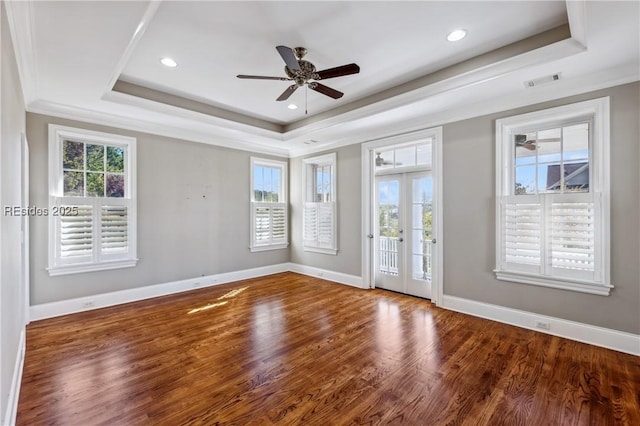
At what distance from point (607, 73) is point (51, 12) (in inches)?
190

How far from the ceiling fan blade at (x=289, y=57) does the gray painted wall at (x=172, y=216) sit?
307 cm

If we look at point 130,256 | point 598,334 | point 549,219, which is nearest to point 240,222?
point 130,256

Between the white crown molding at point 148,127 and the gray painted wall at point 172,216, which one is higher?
the white crown molding at point 148,127

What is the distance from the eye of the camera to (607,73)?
2.96m

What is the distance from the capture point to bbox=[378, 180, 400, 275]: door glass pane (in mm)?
5062

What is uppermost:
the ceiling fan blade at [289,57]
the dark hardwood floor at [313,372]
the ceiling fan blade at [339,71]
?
the ceiling fan blade at [289,57]

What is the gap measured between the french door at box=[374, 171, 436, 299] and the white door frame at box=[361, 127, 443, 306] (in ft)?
0.42

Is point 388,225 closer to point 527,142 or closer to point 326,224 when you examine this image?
point 326,224

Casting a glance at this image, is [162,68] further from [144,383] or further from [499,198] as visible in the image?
[499,198]

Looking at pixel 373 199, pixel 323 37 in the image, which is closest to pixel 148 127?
pixel 323 37

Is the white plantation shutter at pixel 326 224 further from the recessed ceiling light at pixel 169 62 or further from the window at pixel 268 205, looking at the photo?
the recessed ceiling light at pixel 169 62

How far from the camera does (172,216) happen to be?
4.95 meters

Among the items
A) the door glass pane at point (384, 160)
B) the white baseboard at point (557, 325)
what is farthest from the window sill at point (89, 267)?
the white baseboard at point (557, 325)

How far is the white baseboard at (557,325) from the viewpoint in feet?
9.54
